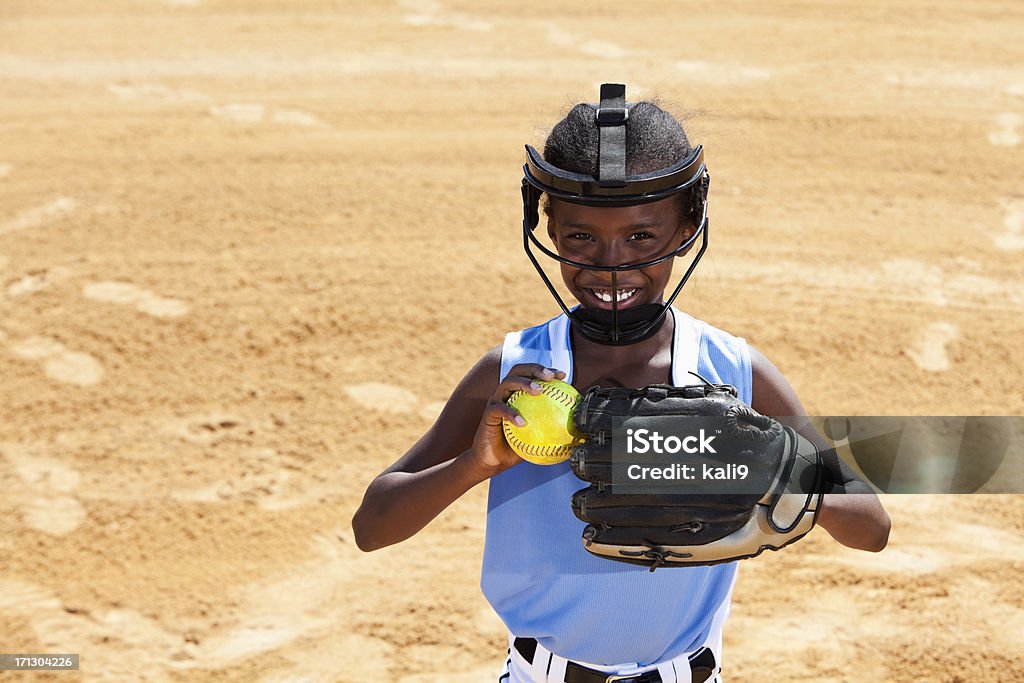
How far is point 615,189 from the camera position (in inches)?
86.0

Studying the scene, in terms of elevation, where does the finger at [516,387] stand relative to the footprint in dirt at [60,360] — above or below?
above

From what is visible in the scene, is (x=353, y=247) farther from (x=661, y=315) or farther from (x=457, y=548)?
(x=661, y=315)

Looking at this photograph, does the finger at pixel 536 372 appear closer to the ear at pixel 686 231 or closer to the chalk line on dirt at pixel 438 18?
the ear at pixel 686 231

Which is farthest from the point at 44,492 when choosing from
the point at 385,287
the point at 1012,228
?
the point at 1012,228

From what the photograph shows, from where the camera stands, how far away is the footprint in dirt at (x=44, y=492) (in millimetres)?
4832

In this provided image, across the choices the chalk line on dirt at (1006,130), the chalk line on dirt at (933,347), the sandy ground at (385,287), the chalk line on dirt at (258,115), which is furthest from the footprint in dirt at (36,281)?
the chalk line on dirt at (1006,130)

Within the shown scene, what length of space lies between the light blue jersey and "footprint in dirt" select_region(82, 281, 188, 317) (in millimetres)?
4186

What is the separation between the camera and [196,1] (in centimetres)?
1034

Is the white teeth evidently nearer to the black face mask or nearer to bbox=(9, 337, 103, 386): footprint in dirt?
the black face mask

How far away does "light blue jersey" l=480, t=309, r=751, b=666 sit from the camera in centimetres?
232

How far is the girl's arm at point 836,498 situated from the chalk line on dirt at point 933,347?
3600 millimetres

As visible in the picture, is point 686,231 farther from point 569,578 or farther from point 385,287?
point 385,287

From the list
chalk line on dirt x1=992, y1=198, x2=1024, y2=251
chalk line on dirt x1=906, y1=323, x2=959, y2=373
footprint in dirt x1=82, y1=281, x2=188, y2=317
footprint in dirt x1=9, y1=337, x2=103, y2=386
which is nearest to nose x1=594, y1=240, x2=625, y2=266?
chalk line on dirt x1=906, y1=323, x2=959, y2=373

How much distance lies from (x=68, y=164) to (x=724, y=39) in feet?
18.1
